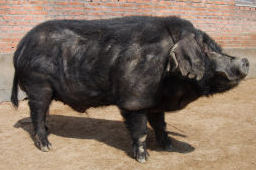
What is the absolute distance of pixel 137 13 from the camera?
Result: 7500mm

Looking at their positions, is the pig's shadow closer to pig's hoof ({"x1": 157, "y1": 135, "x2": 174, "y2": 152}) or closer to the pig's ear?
pig's hoof ({"x1": 157, "y1": 135, "x2": 174, "y2": 152})

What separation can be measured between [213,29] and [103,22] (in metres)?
4.91

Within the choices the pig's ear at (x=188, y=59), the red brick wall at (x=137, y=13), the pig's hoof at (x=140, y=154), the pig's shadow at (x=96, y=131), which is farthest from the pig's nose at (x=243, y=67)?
the red brick wall at (x=137, y=13)

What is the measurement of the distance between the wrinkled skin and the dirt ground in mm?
266

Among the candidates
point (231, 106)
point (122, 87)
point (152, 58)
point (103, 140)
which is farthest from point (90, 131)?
point (231, 106)

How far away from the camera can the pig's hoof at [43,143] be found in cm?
438

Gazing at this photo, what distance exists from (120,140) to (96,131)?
55 cm

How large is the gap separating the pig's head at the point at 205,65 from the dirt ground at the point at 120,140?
3.21 feet

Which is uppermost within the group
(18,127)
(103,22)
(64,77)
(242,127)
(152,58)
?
(103,22)

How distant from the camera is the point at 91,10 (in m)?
7.01

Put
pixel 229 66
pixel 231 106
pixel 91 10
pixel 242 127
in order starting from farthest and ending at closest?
pixel 91 10
pixel 231 106
pixel 242 127
pixel 229 66

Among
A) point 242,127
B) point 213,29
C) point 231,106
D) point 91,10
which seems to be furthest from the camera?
point 213,29

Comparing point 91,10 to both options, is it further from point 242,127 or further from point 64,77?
point 242,127

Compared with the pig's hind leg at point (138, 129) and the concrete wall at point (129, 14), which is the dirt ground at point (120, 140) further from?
the concrete wall at point (129, 14)
